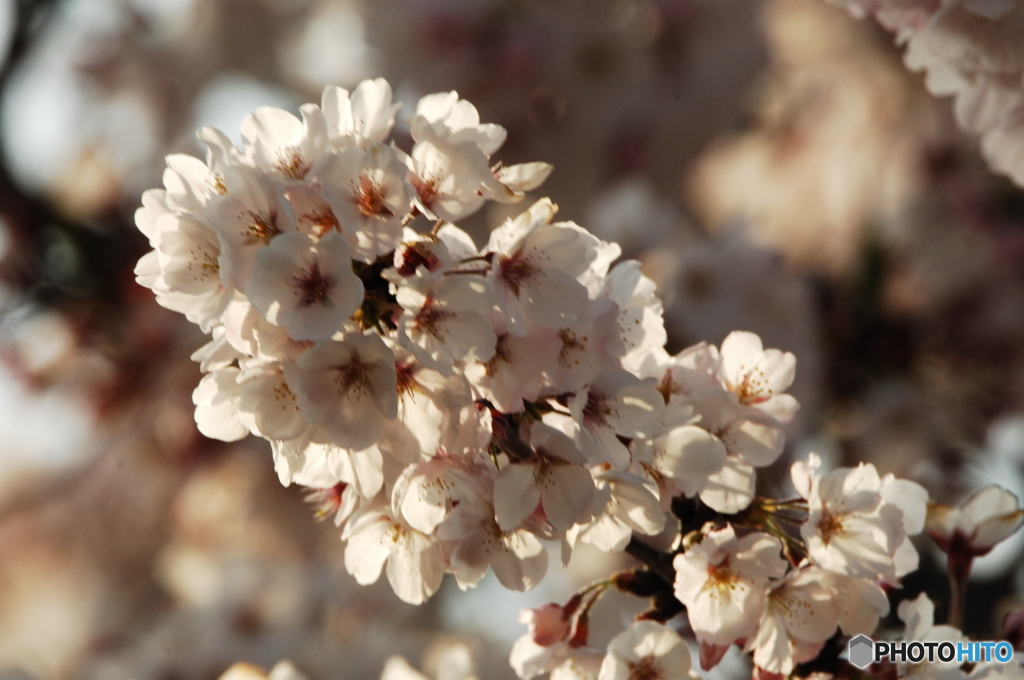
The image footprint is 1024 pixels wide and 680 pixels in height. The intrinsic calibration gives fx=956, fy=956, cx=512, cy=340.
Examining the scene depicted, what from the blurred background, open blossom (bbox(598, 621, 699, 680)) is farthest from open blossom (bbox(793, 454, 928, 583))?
the blurred background

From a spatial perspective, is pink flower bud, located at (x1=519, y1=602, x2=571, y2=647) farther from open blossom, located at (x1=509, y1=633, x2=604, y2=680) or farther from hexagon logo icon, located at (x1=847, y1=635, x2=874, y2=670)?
hexagon logo icon, located at (x1=847, y1=635, x2=874, y2=670)

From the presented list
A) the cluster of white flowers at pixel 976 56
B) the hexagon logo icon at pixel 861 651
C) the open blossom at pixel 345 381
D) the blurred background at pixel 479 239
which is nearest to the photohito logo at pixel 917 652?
the hexagon logo icon at pixel 861 651

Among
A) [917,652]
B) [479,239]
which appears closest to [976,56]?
[917,652]

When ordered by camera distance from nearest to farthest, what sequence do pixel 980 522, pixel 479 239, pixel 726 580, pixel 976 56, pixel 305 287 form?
pixel 305 287
pixel 726 580
pixel 980 522
pixel 976 56
pixel 479 239

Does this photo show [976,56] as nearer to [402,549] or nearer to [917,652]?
[917,652]

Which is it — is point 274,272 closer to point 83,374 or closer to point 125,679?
point 125,679

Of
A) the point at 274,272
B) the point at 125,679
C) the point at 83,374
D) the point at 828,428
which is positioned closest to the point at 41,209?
the point at 83,374

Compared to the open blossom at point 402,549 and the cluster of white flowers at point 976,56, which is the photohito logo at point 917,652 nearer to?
the open blossom at point 402,549
